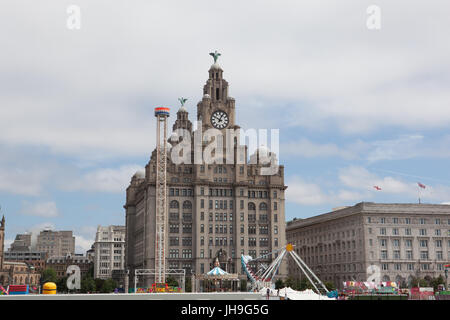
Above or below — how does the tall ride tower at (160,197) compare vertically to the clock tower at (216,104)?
below

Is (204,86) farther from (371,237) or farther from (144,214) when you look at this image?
(371,237)

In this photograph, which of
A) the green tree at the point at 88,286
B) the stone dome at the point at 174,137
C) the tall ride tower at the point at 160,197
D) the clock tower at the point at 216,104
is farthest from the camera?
the stone dome at the point at 174,137

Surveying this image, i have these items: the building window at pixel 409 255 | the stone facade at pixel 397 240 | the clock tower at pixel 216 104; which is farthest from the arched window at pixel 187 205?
the building window at pixel 409 255

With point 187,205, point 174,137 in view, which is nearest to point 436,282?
point 187,205

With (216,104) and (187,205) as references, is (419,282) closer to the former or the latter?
(187,205)

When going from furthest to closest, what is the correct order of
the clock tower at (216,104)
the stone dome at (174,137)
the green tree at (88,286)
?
the stone dome at (174,137) → the green tree at (88,286) → the clock tower at (216,104)

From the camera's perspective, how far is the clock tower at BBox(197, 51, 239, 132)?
584 ft

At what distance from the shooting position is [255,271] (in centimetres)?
17312

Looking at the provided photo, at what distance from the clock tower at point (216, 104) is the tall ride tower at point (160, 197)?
23.6 meters

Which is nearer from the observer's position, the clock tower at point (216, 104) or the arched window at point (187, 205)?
the arched window at point (187, 205)

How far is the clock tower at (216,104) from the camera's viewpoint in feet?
584

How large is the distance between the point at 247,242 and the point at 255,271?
381 inches

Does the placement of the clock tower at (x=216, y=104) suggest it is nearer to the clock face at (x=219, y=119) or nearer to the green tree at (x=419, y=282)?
the clock face at (x=219, y=119)
